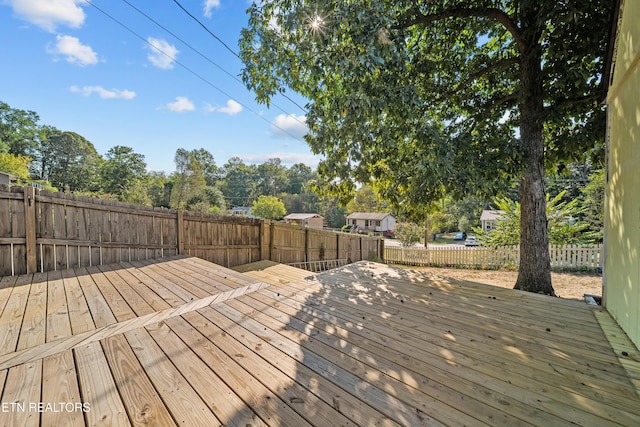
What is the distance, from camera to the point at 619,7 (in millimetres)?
2881

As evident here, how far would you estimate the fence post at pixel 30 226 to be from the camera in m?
3.34

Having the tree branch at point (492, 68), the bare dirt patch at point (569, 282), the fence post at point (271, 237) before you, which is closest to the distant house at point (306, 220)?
the fence post at point (271, 237)

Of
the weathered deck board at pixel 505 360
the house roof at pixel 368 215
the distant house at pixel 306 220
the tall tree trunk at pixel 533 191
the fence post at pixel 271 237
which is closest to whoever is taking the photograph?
the weathered deck board at pixel 505 360

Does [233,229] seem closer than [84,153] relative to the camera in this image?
Yes

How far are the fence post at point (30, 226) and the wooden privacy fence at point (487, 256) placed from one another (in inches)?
453

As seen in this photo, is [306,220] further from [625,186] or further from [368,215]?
[625,186]

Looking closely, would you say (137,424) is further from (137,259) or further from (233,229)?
(233,229)

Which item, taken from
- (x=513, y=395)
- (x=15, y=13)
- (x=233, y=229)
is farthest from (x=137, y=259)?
(x=15, y=13)

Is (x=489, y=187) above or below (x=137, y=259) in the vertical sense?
above

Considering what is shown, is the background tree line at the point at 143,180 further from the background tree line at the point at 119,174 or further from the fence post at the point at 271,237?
the fence post at the point at 271,237

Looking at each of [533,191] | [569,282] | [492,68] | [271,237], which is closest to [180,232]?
[271,237]

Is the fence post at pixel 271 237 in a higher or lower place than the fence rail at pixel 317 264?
higher

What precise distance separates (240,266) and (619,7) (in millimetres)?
7194

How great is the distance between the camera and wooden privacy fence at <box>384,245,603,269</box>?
788 cm
